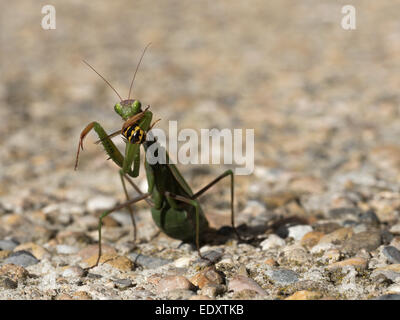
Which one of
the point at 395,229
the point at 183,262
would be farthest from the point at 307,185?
the point at 183,262

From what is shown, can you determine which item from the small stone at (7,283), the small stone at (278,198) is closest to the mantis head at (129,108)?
the small stone at (7,283)

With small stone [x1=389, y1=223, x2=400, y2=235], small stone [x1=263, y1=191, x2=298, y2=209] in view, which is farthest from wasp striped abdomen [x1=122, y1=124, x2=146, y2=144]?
small stone [x1=389, y1=223, x2=400, y2=235]

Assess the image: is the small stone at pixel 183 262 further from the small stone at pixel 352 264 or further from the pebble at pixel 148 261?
the small stone at pixel 352 264

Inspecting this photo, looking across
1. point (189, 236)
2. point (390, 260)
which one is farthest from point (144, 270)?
point (390, 260)

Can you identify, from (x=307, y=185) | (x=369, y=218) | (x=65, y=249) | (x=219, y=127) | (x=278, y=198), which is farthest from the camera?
(x=219, y=127)

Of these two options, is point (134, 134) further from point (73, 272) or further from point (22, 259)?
point (22, 259)
